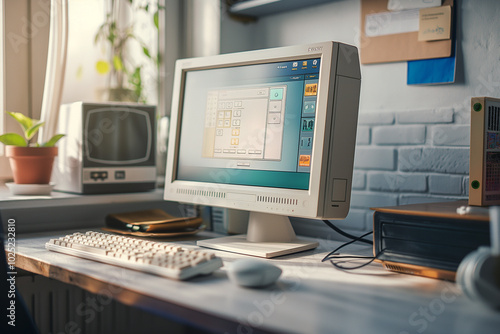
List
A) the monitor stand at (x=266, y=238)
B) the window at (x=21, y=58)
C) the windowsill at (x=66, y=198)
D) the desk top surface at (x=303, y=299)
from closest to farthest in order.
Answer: the desk top surface at (x=303, y=299)
the monitor stand at (x=266, y=238)
the windowsill at (x=66, y=198)
the window at (x=21, y=58)

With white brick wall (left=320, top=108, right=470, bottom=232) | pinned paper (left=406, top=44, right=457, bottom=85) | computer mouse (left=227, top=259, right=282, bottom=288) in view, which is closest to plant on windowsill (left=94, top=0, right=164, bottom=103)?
white brick wall (left=320, top=108, right=470, bottom=232)

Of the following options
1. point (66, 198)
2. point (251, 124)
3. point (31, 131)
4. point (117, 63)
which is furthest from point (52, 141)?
point (251, 124)

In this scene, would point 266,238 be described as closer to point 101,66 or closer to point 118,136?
point 118,136

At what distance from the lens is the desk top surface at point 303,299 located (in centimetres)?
74

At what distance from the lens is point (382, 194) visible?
1.49 meters

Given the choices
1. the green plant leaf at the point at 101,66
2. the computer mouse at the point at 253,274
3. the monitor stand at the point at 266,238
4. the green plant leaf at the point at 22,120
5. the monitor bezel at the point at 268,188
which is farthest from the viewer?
the green plant leaf at the point at 101,66

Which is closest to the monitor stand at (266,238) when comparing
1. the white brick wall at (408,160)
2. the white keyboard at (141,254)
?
the white keyboard at (141,254)

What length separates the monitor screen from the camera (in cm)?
120

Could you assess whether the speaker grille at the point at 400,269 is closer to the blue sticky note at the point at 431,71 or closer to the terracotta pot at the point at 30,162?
the blue sticky note at the point at 431,71

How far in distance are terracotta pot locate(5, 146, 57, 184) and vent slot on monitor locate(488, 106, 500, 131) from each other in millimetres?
1247

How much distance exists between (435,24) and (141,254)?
959 mm

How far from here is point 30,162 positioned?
61.7 inches

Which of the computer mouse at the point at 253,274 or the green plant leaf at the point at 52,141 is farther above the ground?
the green plant leaf at the point at 52,141

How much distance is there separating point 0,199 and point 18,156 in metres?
0.16
